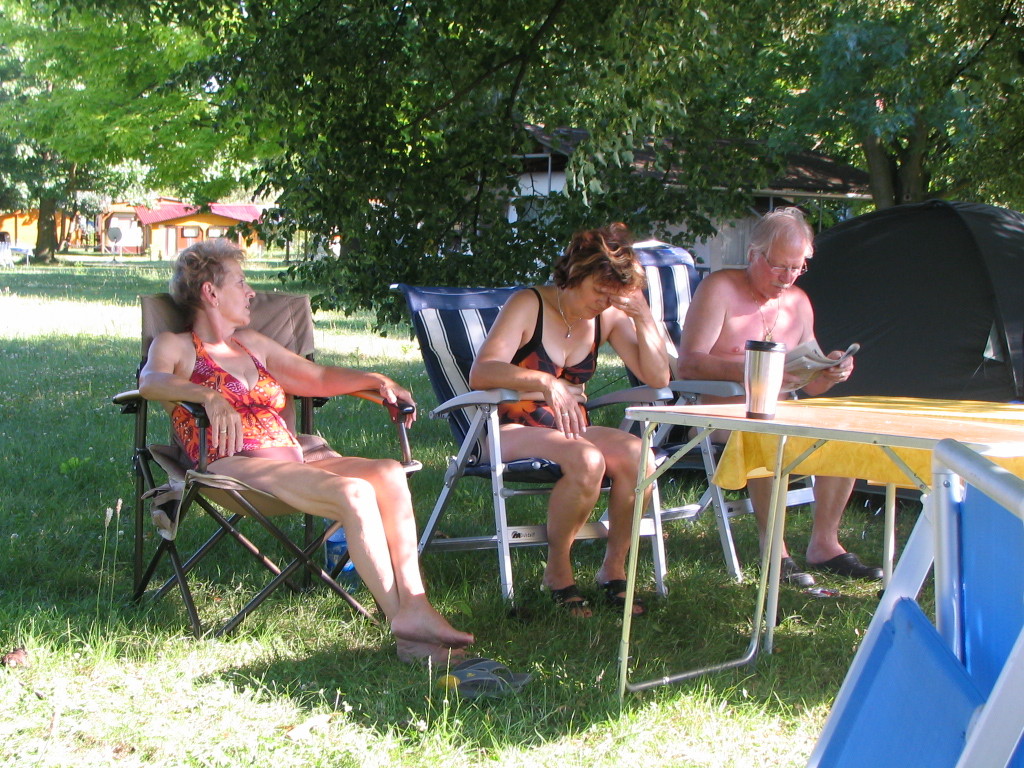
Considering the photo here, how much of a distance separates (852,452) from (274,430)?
1.72 m

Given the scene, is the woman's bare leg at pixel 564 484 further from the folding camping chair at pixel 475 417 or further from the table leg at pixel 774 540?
the table leg at pixel 774 540

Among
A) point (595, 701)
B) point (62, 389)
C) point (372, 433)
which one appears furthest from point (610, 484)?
point (62, 389)

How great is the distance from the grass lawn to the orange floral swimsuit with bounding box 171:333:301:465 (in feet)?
1.58

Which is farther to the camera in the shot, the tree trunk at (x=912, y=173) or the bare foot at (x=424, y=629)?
the tree trunk at (x=912, y=173)

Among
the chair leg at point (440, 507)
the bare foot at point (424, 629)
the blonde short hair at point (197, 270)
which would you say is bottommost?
the bare foot at point (424, 629)

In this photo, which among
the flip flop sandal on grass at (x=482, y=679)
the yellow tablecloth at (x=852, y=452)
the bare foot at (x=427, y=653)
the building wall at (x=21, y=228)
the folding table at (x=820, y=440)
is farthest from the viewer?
the building wall at (x=21, y=228)

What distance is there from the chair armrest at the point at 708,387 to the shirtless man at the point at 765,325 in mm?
110

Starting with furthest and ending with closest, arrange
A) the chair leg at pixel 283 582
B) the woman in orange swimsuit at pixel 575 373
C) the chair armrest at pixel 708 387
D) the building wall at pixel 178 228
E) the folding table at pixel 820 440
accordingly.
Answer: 1. the building wall at pixel 178 228
2. the chair armrest at pixel 708 387
3. the woman in orange swimsuit at pixel 575 373
4. the chair leg at pixel 283 582
5. the folding table at pixel 820 440

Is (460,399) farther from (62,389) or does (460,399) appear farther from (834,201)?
(834,201)

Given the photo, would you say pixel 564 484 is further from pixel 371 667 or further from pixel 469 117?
pixel 469 117

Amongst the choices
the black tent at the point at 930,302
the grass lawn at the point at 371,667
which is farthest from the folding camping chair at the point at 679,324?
the black tent at the point at 930,302

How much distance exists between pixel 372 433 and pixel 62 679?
11.1 ft

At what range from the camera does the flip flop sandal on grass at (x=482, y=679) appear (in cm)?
266

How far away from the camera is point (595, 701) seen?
267 cm
